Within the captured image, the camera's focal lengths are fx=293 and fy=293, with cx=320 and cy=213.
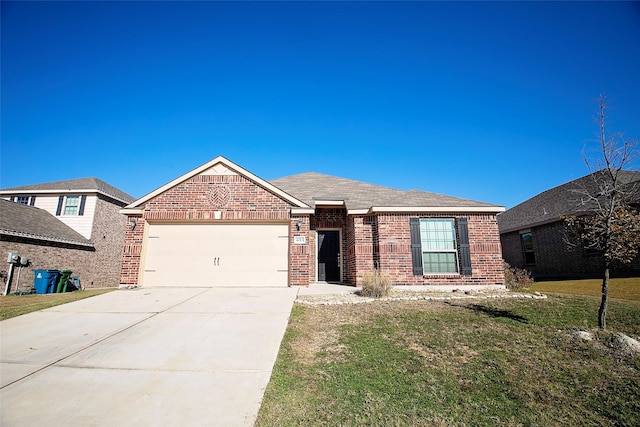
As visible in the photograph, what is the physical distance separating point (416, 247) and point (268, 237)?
17.6ft

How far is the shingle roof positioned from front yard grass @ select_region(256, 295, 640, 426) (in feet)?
16.7

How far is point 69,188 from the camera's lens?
18078 millimetres

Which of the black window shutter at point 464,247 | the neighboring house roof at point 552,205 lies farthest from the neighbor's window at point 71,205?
the neighboring house roof at point 552,205

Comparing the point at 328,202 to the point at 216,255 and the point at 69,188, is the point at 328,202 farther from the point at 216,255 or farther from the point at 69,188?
the point at 69,188

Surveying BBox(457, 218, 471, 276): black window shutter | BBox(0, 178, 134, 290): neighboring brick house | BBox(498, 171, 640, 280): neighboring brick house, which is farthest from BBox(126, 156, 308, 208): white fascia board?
BBox(498, 171, 640, 280): neighboring brick house

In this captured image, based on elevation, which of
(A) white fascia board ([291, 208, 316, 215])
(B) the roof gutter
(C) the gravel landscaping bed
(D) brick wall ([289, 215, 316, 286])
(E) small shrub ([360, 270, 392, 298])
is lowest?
(C) the gravel landscaping bed

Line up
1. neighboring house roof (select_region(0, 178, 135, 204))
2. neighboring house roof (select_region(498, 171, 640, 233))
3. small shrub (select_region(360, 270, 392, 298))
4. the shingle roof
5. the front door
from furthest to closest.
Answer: neighboring house roof (select_region(0, 178, 135, 204))
neighboring house roof (select_region(498, 171, 640, 233))
the front door
the shingle roof
small shrub (select_region(360, 270, 392, 298))

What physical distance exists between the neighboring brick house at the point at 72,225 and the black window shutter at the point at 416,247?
1698cm

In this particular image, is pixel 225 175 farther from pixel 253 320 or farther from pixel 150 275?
pixel 253 320

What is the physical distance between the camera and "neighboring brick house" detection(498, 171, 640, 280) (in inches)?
547

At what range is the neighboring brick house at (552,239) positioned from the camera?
13891 mm

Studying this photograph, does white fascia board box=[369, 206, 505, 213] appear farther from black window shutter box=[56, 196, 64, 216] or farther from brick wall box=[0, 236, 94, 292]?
black window shutter box=[56, 196, 64, 216]

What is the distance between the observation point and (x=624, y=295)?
8.73 meters

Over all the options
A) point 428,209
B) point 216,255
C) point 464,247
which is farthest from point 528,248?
point 216,255
